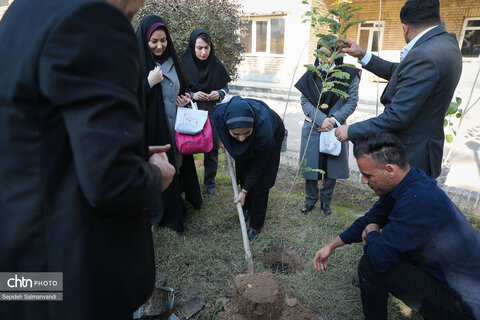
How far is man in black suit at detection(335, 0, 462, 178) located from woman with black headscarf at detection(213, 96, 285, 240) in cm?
74

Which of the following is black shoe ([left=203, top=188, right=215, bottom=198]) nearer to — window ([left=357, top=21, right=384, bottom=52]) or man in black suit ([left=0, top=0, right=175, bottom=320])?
man in black suit ([left=0, top=0, right=175, bottom=320])

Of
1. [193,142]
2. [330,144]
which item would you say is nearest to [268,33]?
[330,144]

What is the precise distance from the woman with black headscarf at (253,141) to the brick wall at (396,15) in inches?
349

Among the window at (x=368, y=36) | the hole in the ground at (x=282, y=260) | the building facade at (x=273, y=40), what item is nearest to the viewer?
the hole in the ground at (x=282, y=260)

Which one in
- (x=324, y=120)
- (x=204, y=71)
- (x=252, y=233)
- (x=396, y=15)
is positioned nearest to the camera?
(x=252, y=233)

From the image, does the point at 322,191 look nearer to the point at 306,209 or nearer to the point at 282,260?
the point at 306,209

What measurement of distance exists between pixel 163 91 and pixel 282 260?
1.86 metres

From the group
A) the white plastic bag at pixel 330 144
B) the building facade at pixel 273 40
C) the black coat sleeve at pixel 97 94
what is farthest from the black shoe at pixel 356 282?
the building facade at pixel 273 40

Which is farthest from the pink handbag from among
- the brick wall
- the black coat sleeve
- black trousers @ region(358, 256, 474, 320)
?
the brick wall

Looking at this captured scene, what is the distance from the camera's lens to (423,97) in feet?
6.53

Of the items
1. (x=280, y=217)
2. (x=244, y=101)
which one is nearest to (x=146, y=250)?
(x=244, y=101)

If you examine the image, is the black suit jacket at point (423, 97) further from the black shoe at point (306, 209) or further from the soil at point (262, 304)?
the black shoe at point (306, 209)

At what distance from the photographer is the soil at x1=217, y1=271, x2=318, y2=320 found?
1.98 metres

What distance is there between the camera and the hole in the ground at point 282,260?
2723 millimetres
